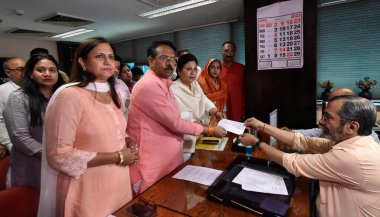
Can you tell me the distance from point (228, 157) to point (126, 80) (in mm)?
2384

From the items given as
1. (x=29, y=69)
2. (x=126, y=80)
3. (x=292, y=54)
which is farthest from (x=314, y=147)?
(x=126, y=80)

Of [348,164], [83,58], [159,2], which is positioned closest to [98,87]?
[83,58]

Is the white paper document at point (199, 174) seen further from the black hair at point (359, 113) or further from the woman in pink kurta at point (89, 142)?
the black hair at point (359, 113)

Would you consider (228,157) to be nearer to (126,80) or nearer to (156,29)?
(126,80)

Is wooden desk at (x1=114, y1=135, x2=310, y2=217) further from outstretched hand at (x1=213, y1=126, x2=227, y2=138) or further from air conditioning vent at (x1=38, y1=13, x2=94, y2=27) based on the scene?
air conditioning vent at (x1=38, y1=13, x2=94, y2=27)

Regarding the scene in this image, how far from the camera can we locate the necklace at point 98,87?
1.12 metres

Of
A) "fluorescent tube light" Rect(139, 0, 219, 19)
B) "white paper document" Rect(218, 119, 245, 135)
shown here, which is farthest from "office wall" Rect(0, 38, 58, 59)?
"white paper document" Rect(218, 119, 245, 135)

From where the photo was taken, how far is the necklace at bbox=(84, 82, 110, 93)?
1115 millimetres

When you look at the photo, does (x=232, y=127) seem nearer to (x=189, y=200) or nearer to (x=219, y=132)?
(x=219, y=132)

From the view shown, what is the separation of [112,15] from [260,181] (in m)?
3.95

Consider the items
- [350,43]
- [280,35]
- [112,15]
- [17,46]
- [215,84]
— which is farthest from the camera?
[17,46]

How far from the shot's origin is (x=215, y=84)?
2924 mm

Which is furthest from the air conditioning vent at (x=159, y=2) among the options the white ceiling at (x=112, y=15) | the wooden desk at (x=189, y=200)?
the wooden desk at (x=189, y=200)

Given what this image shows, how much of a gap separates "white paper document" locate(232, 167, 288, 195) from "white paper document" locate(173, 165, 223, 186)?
16 cm
